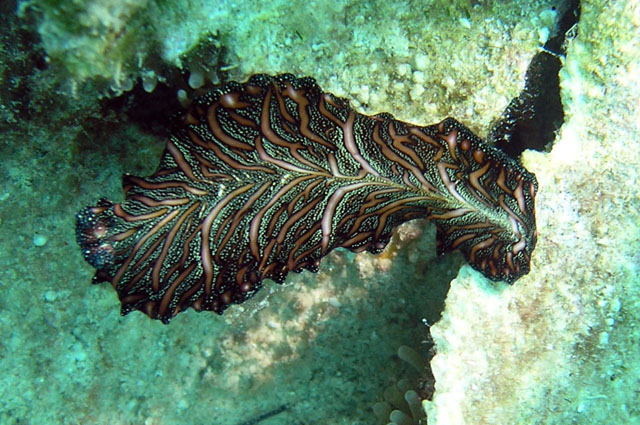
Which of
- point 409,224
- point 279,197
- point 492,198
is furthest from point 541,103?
point 279,197

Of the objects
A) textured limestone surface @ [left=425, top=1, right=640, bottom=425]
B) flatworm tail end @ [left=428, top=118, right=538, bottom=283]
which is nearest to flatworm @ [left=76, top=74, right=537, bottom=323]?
flatworm tail end @ [left=428, top=118, right=538, bottom=283]

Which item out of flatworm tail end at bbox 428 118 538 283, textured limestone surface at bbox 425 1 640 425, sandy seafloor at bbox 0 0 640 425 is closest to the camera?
sandy seafloor at bbox 0 0 640 425

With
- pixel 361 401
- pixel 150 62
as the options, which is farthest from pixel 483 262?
pixel 150 62

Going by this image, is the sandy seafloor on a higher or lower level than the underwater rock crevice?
lower

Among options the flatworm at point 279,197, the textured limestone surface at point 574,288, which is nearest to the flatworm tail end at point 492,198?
the flatworm at point 279,197

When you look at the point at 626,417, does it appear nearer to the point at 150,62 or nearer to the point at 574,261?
the point at 574,261

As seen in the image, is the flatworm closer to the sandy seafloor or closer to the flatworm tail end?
the flatworm tail end
